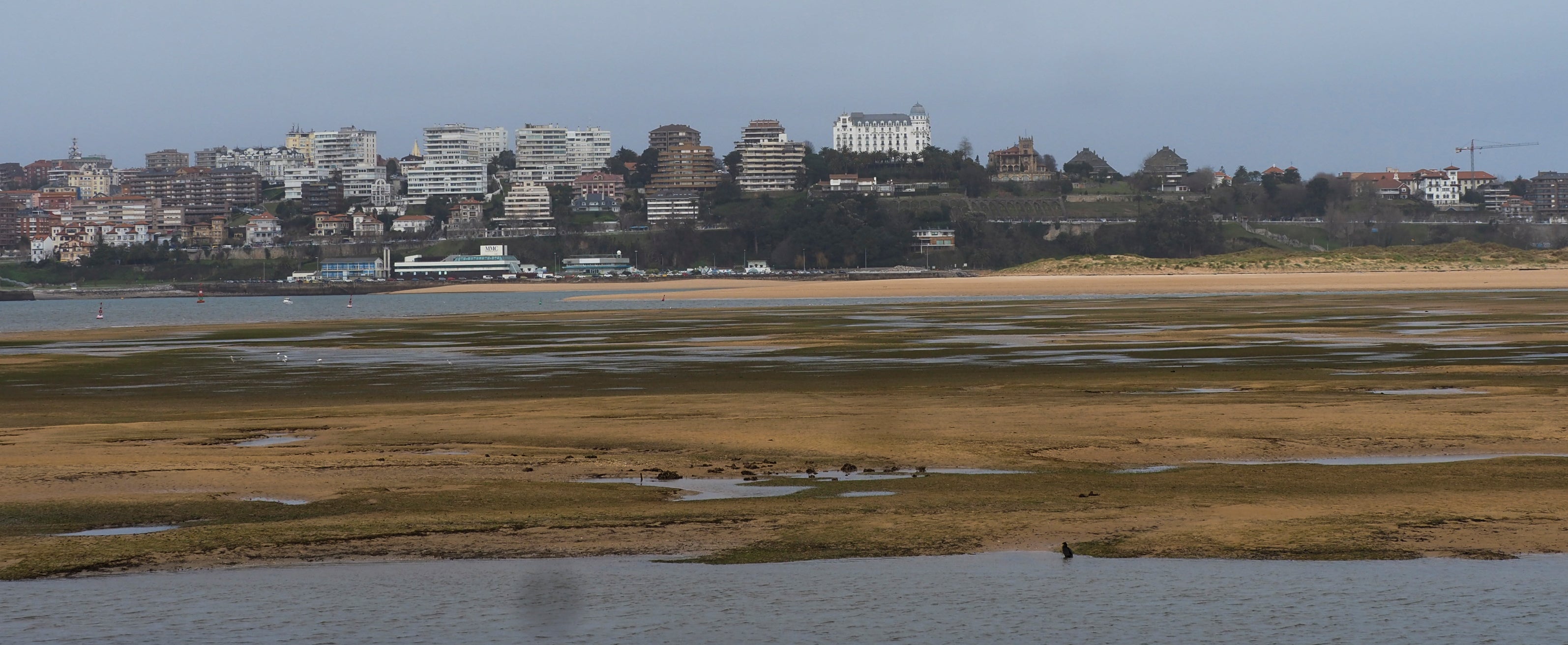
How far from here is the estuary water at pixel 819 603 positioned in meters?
9.28

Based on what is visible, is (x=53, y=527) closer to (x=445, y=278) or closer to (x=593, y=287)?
(x=593, y=287)

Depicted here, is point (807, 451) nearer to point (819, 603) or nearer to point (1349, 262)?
point (819, 603)

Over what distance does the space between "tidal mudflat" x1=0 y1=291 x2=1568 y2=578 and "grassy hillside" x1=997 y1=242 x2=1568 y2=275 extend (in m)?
84.5

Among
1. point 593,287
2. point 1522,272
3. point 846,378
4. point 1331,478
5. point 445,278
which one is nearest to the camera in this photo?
point 1331,478

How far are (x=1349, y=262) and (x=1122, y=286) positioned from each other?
35350 millimetres

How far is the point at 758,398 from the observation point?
23688mm

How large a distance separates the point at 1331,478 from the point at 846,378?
1377 centimetres

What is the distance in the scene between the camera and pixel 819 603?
33.2 ft

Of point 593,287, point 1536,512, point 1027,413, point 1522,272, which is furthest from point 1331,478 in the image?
point 593,287

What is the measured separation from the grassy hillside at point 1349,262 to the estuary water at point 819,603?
107 meters

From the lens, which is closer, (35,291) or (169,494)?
(169,494)

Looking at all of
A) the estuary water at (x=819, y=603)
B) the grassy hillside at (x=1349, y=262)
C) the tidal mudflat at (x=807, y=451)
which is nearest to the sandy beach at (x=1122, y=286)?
the grassy hillside at (x=1349, y=262)

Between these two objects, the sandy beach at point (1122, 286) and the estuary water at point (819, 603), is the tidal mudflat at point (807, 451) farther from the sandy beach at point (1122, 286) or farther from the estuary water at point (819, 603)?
the sandy beach at point (1122, 286)

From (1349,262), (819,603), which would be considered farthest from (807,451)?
(1349,262)
